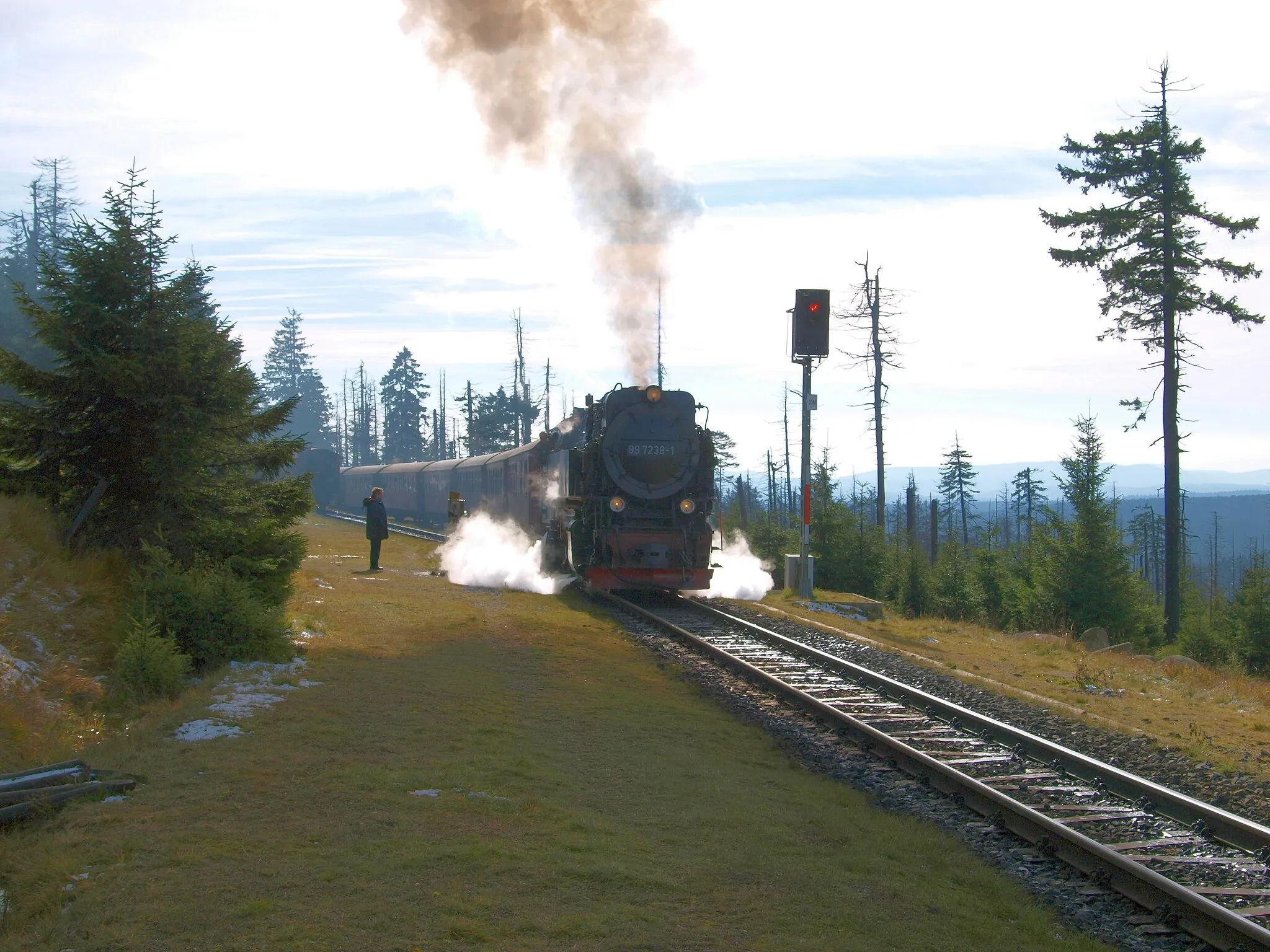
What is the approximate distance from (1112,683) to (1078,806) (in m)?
6.12

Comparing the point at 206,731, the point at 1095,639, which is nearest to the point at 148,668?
the point at 206,731

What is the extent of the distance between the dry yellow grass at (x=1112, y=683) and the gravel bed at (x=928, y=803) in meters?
1.27

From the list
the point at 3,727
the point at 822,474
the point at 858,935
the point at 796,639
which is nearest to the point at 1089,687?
the point at 796,639

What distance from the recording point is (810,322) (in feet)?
60.3

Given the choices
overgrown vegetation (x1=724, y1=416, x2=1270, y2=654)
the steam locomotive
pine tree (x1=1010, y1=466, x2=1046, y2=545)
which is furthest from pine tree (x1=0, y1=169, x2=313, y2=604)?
pine tree (x1=1010, y1=466, x2=1046, y2=545)

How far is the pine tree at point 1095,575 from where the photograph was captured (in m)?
22.3

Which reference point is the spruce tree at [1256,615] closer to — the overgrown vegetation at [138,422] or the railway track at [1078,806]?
the railway track at [1078,806]

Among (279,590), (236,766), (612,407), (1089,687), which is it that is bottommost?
(1089,687)

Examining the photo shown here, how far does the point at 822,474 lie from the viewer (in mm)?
25953

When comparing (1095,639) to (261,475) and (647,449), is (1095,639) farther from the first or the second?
(261,475)

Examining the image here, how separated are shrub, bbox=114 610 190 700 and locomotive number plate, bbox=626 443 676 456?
393 inches

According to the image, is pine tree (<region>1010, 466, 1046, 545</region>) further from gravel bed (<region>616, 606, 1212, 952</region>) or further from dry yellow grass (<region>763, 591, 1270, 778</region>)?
gravel bed (<region>616, 606, 1212, 952</region>)

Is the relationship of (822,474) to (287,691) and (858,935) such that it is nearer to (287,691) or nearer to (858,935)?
(287,691)

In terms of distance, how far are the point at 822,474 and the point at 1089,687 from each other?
14.3 m
